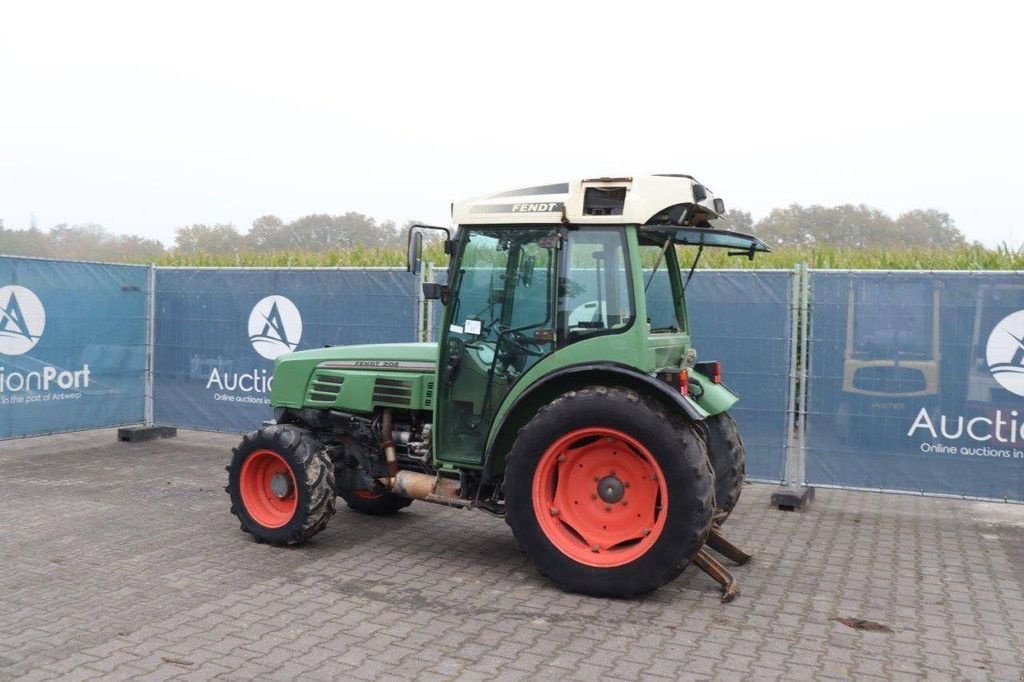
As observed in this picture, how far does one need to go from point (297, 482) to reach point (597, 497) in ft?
6.85

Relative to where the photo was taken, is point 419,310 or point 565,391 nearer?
point 565,391

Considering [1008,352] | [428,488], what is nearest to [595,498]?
[428,488]

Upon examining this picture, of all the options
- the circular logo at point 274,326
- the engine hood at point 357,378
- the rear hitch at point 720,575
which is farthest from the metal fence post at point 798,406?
the circular logo at point 274,326

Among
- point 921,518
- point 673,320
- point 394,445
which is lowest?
point 921,518

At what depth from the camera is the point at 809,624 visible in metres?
5.09

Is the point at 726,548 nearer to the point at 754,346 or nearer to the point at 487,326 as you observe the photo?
the point at 487,326

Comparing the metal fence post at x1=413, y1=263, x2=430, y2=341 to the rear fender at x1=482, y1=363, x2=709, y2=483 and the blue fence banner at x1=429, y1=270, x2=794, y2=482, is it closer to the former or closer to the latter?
the blue fence banner at x1=429, y1=270, x2=794, y2=482

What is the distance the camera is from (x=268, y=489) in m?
6.70

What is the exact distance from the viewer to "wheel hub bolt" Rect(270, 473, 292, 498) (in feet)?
21.3

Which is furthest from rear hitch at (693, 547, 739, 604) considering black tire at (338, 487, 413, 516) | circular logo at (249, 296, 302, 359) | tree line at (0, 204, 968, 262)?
tree line at (0, 204, 968, 262)

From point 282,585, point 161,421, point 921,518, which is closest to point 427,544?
point 282,585

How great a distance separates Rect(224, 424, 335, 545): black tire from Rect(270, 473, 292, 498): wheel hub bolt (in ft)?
0.45

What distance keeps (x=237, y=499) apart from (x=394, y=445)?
1183 millimetres

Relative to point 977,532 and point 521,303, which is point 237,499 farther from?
point 977,532
